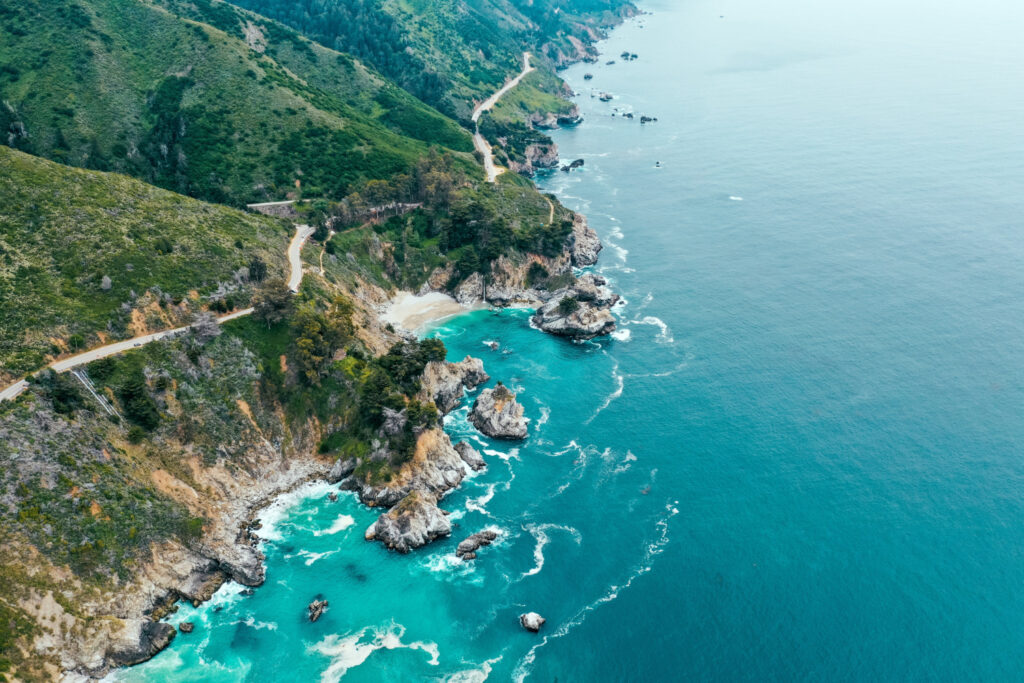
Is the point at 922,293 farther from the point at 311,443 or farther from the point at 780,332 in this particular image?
the point at 311,443

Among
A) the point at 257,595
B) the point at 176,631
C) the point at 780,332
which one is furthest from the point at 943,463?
the point at 176,631

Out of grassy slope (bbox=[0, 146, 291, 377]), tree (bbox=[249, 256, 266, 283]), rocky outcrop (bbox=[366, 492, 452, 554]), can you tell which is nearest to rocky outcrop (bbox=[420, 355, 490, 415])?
rocky outcrop (bbox=[366, 492, 452, 554])

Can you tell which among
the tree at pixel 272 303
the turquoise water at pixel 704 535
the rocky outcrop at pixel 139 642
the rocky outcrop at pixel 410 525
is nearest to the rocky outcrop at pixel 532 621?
the turquoise water at pixel 704 535

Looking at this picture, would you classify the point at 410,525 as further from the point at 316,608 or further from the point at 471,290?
the point at 471,290

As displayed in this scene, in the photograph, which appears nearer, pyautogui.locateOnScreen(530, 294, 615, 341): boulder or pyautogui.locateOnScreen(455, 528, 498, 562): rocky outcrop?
pyautogui.locateOnScreen(455, 528, 498, 562): rocky outcrop

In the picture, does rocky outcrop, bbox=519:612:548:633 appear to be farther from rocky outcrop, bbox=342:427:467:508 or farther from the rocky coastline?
rocky outcrop, bbox=342:427:467:508

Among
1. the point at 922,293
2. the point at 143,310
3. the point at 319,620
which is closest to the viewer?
the point at 319,620
